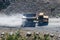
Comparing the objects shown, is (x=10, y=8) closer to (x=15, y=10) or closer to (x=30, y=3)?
(x=15, y=10)

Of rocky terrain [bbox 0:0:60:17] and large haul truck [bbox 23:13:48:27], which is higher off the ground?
rocky terrain [bbox 0:0:60:17]

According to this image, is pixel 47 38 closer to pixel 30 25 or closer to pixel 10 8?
pixel 30 25

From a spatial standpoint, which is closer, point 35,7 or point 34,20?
point 34,20

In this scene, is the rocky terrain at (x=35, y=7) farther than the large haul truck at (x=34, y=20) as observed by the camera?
Yes

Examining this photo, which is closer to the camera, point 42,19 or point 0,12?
point 42,19

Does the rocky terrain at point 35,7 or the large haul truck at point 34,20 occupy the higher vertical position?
the rocky terrain at point 35,7

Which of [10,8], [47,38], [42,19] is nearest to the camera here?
[47,38]

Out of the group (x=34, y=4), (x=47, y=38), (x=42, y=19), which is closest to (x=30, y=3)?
(x=34, y=4)

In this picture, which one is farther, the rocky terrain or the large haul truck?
the rocky terrain

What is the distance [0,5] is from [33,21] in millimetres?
12362

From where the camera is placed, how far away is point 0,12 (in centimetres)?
3150

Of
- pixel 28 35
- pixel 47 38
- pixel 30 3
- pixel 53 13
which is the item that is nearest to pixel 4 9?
pixel 30 3

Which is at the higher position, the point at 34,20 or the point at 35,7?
the point at 35,7

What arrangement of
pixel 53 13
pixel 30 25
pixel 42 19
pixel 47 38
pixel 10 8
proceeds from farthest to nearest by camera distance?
pixel 10 8 → pixel 53 13 → pixel 42 19 → pixel 30 25 → pixel 47 38
